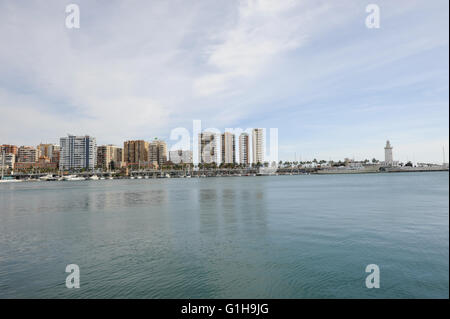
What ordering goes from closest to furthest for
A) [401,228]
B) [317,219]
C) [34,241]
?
[34,241] → [401,228] → [317,219]

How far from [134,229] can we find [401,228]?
87.1 ft

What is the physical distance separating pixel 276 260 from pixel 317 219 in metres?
16.9

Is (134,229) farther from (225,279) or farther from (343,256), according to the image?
(343,256)

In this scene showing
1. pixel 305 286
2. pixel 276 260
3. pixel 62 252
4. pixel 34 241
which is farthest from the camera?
pixel 34 241

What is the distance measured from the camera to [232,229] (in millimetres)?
27984

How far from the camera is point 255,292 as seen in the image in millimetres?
13500
